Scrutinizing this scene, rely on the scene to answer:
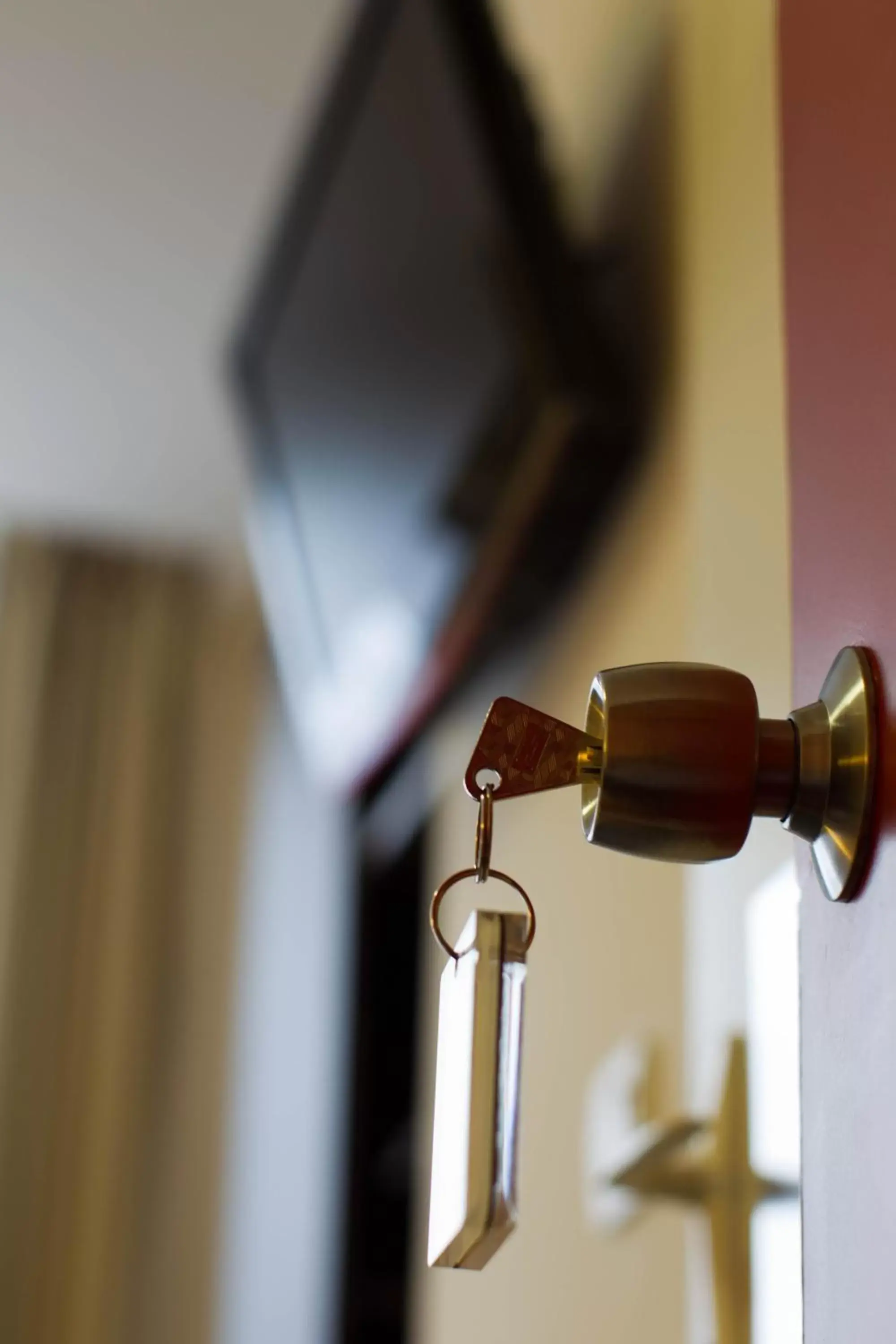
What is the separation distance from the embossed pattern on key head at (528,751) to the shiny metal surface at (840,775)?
0.05m

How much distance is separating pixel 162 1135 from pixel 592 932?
5.93 ft

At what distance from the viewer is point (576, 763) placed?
348 millimetres

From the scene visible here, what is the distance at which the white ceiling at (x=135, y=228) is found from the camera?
1526 mm

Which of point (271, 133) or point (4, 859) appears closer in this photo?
point (271, 133)

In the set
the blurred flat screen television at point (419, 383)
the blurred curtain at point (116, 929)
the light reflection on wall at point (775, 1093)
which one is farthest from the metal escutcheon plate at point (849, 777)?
the blurred curtain at point (116, 929)

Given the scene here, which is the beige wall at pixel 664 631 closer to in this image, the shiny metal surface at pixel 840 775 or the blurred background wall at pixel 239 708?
the blurred background wall at pixel 239 708

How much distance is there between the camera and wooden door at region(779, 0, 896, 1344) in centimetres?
29

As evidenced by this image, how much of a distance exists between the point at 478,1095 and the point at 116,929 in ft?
7.51

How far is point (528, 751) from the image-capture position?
35 centimetres

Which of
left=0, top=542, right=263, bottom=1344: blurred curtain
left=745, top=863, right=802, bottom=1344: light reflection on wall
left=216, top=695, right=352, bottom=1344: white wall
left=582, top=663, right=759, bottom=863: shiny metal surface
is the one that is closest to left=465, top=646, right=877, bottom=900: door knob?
left=582, top=663, right=759, bottom=863: shiny metal surface

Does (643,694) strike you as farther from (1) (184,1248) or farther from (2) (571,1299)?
(1) (184,1248)

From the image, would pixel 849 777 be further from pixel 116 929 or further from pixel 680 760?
pixel 116 929

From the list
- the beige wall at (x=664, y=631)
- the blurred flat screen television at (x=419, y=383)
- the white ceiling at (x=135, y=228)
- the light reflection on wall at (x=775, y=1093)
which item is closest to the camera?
the light reflection on wall at (x=775, y=1093)

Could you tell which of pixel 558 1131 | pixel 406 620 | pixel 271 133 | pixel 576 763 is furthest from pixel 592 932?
pixel 271 133
